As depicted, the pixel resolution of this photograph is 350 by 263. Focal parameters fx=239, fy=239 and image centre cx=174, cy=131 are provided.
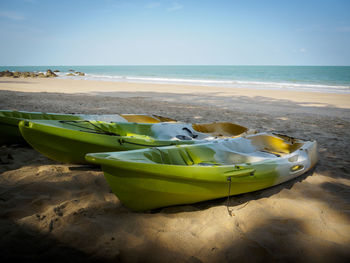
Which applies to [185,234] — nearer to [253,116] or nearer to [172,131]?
[172,131]

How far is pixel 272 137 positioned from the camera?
450 cm

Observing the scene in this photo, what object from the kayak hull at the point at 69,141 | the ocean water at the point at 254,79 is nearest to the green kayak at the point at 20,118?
the kayak hull at the point at 69,141

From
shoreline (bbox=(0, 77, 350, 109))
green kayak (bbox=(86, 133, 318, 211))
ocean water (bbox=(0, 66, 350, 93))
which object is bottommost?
green kayak (bbox=(86, 133, 318, 211))

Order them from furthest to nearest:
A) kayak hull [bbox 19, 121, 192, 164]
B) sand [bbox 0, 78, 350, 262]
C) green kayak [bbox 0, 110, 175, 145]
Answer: green kayak [bbox 0, 110, 175, 145], kayak hull [bbox 19, 121, 192, 164], sand [bbox 0, 78, 350, 262]

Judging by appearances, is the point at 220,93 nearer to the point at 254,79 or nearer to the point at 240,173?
the point at 240,173

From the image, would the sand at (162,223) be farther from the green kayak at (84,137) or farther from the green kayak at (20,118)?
the green kayak at (20,118)

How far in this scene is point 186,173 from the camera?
2363 millimetres

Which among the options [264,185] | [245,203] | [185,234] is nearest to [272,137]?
[264,185]

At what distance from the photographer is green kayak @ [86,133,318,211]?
225cm

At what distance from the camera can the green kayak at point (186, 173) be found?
7.38 ft

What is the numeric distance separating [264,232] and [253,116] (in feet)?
21.1

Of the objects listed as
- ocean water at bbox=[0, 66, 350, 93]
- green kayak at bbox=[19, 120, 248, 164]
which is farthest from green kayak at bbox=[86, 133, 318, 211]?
ocean water at bbox=[0, 66, 350, 93]

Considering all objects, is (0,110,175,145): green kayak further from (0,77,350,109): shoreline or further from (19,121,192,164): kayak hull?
(0,77,350,109): shoreline

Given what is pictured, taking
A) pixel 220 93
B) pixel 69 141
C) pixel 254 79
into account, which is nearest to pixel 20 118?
pixel 69 141
